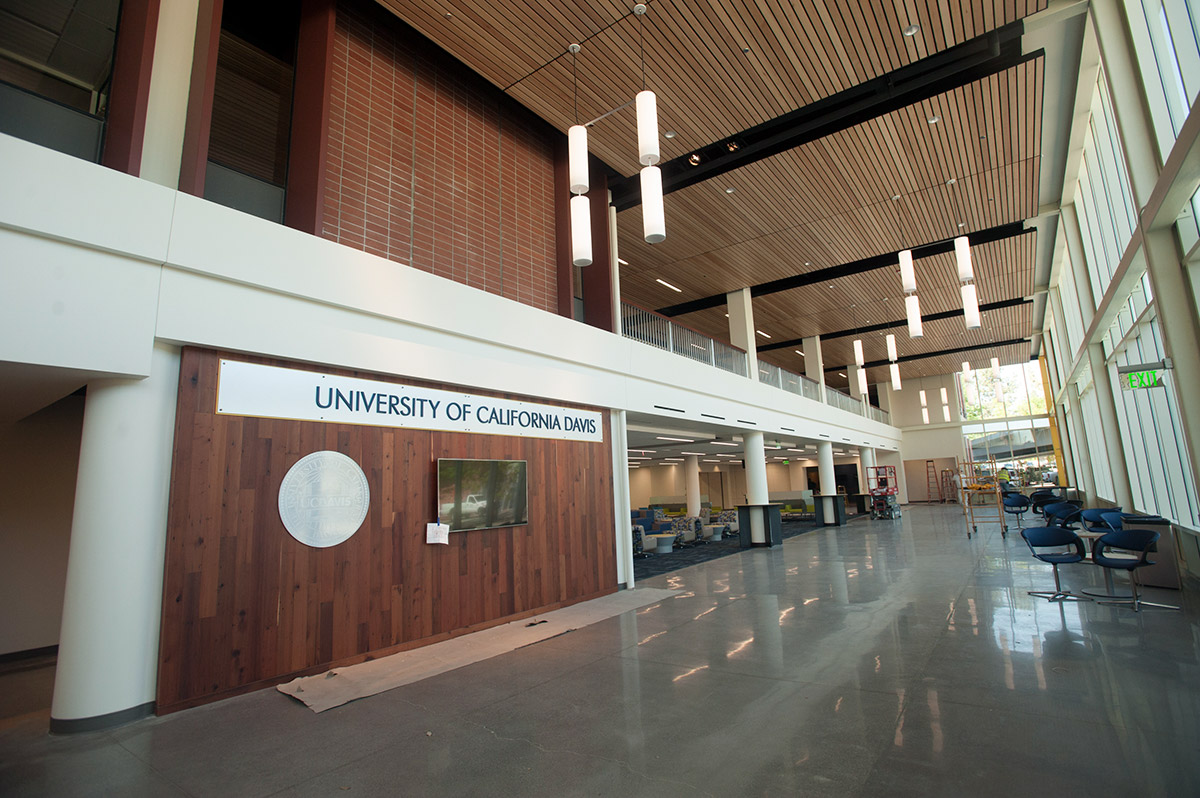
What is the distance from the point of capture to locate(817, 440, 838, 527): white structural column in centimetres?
1902

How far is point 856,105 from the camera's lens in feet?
26.9

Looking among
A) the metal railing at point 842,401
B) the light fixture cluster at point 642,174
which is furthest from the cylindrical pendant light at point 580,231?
the metal railing at point 842,401

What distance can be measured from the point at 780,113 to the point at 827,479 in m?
14.4

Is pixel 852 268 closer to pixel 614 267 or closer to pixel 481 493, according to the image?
pixel 614 267

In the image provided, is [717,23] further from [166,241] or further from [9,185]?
[9,185]

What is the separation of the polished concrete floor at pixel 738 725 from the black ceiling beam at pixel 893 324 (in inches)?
583

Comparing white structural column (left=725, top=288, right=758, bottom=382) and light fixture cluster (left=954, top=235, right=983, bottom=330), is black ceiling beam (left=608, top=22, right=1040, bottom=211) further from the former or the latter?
white structural column (left=725, top=288, right=758, bottom=382)

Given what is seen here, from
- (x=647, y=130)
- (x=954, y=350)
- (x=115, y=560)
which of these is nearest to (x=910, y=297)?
(x=647, y=130)

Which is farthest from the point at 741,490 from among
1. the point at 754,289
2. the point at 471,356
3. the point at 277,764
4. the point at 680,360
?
the point at 277,764

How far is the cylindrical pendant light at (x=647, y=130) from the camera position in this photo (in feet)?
16.9

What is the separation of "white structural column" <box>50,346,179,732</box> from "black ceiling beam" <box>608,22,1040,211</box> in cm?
832

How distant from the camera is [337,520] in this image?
5.13 m

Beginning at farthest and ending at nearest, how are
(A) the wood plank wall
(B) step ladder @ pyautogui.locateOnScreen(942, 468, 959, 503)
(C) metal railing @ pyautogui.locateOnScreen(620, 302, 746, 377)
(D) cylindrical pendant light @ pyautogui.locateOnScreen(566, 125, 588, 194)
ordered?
(B) step ladder @ pyautogui.locateOnScreen(942, 468, 959, 503) < (C) metal railing @ pyautogui.locateOnScreen(620, 302, 746, 377) < (D) cylindrical pendant light @ pyautogui.locateOnScreen(566, 125, 588, 194) < (A) the wood plank wall

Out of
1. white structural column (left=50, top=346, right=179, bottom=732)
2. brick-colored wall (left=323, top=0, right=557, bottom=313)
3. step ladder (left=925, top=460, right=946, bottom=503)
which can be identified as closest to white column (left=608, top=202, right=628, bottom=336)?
brick-colored wall (left=323, top=0, right=557, bottom=313)
